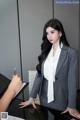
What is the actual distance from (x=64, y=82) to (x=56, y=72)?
0.13 m

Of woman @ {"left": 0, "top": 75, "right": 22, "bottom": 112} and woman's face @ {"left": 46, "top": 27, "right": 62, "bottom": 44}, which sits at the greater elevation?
woman's face @ {"left": 46, "top": 27, "right": 62, "bottom": 44}

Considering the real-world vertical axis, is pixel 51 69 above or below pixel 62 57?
below

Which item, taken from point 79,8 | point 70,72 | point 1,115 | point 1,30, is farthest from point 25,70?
point 1,115

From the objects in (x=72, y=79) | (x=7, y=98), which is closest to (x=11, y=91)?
(x=7, y=98)

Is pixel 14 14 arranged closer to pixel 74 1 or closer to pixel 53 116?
pixel 74 1

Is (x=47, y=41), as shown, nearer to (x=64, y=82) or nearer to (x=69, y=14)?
(x=64, y=82)

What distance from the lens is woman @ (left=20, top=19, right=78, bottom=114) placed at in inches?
94.2

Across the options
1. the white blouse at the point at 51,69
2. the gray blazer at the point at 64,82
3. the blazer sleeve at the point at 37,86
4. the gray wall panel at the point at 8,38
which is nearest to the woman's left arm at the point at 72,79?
the gray blazer at the point at 64,82

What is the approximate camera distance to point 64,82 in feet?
8.04

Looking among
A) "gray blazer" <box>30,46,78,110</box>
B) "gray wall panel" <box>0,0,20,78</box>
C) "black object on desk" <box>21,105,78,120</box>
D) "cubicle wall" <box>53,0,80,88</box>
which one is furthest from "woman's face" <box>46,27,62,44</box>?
"gray wall panel" <box>0,0,20,78</box>

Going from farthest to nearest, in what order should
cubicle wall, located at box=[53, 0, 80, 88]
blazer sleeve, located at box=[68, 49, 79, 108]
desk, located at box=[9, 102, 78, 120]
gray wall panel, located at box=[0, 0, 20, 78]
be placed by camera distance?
1. gray wall panel, located at box=[0, 0, 20, 78]
2. cubicle wall, located at box=[53, 0, 80, 88]
3. blazer sleeve, located at box=[68, 49, 79, 108]
4. desk, located at box=[9, 102, 78, 120]

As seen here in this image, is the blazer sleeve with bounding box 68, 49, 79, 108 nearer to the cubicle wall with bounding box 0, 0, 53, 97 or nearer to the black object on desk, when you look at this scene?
the black object on desk

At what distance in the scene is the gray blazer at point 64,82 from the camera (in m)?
2.38

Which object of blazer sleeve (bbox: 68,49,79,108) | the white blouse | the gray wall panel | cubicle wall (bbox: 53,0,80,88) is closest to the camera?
blazer sleeve (bbox: 68,49,79,108)
